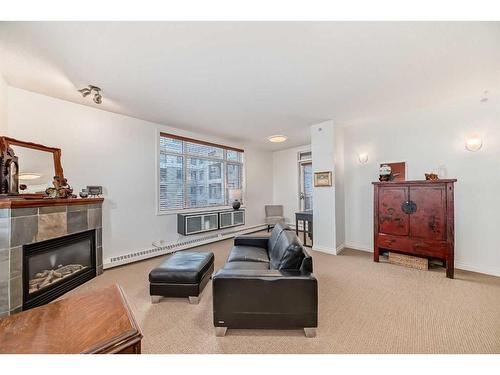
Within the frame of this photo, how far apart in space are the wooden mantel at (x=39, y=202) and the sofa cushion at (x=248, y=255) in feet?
7.03

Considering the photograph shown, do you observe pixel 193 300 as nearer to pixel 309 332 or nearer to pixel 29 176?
pixel 309 332

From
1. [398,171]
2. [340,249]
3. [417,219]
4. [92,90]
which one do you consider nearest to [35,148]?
[92,90]

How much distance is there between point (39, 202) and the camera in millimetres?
2242

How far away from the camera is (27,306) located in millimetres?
2154

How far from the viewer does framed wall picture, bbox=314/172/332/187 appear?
4.00 metres

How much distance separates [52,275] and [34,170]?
1.33 metres

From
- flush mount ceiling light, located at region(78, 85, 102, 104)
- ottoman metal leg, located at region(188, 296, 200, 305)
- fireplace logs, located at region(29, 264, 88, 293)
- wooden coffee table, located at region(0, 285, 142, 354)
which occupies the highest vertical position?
flush mount ceiling light, located at region(78, 85, 102, 104)

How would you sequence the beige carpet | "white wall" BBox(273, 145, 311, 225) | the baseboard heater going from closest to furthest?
the beige carpet, the baseboard heater, "white wall" BBox(273, 145, 311, 225)

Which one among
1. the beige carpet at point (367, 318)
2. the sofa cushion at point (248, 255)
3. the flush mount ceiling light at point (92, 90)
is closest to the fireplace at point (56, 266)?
the beige carpet at point (367, 318)

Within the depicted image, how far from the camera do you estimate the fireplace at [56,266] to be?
2.21 metres

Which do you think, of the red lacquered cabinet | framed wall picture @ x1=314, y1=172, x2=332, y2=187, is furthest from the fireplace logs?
the red lacquered cabinet

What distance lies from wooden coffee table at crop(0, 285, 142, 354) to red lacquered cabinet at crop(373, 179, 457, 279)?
3.70m

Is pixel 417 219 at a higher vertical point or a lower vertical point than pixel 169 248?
higher

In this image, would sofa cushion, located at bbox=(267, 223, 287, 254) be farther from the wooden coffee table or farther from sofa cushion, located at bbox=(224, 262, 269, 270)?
the wooden coffee table
